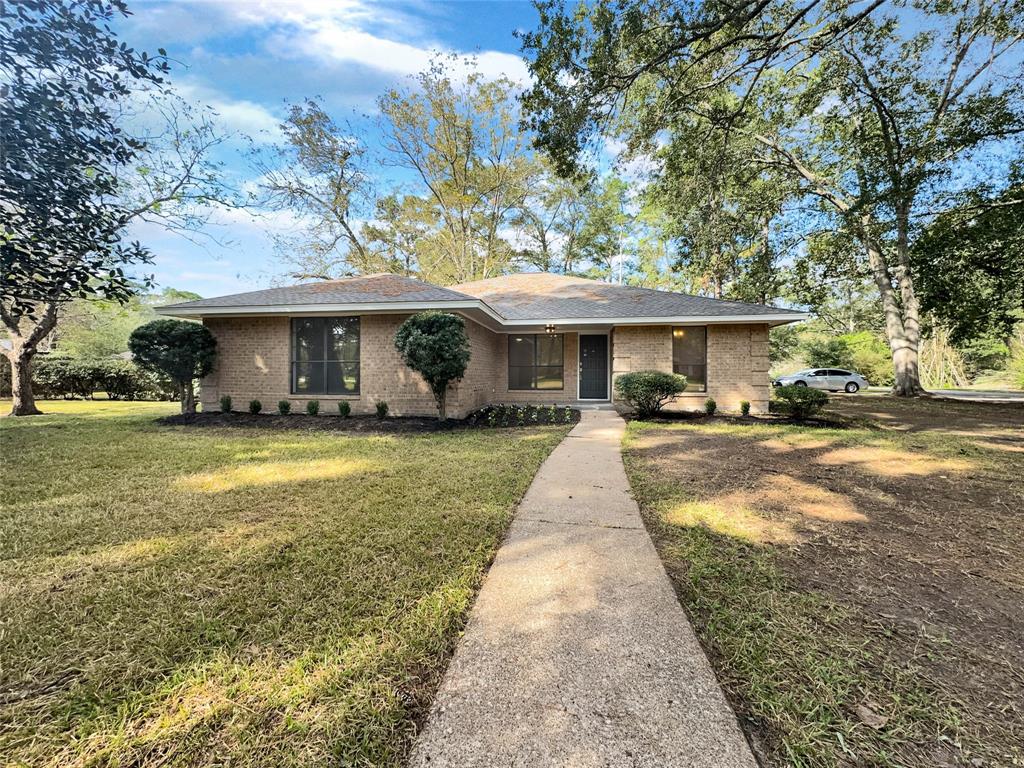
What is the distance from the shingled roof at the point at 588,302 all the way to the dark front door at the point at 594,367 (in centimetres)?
129

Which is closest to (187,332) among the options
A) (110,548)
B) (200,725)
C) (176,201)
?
(176,201)

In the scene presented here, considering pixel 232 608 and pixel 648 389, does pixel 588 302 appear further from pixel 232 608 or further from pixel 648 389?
pixel 232 608

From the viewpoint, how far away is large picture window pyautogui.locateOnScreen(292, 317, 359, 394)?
9.75 metres

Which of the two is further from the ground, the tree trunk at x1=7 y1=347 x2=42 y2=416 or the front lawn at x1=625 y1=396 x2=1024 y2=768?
the tree trunk at x1=7 y1=347 x2=42 y2=416

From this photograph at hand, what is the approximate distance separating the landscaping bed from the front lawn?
4356 millimetres

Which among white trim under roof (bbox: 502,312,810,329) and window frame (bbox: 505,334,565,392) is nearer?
white trim under roof (bbox: 502,312,810,329)

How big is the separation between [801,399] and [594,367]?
17.6 ft

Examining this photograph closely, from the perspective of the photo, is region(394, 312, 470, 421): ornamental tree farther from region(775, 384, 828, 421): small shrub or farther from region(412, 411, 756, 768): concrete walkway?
region(775, 384, 828, 421): small shrub

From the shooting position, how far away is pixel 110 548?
9.38 ft

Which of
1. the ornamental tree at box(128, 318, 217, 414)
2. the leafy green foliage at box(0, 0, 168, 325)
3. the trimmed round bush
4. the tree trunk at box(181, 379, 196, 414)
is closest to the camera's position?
the leafy green foliage at box(0, 0, 168, 325)

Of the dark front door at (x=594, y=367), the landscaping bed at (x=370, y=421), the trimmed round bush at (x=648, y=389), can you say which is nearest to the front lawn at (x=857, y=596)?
the trimmed round bush at (x=648, y=389)

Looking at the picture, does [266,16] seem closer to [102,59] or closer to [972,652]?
[102,59]

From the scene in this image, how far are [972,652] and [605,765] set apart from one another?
6.40ft

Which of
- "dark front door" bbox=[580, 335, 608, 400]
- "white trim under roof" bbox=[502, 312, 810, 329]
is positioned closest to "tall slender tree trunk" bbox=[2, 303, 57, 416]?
"white trim under roof" bbox=[502, 312, 810, 329]
